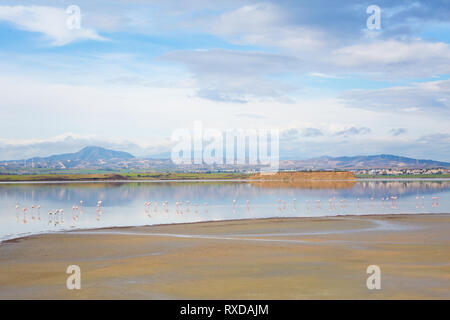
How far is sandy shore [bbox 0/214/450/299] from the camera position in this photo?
14344 mm

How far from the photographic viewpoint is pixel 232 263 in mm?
18859

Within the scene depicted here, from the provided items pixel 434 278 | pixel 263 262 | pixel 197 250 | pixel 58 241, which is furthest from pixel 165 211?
pixel 434 278

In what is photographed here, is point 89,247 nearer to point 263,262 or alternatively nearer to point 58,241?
point 58,241

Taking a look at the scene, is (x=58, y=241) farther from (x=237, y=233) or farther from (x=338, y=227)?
(x=338, y=227)

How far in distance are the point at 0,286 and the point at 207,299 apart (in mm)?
6506

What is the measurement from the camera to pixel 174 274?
1695 centimetres

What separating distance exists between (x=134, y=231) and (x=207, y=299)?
60.4ft

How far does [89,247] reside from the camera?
79.7 feet

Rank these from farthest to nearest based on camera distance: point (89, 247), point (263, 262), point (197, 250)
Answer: point (89, 247) < point (197, 250) < point (263, 262)

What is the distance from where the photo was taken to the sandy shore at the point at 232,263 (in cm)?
1434
